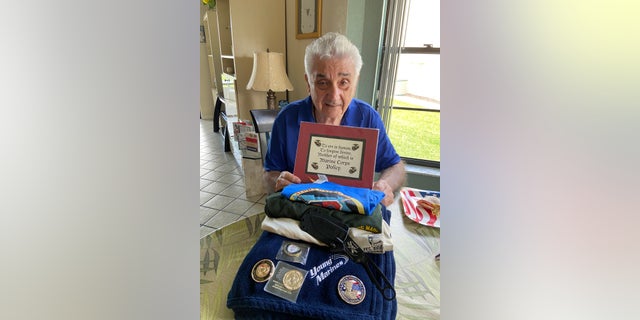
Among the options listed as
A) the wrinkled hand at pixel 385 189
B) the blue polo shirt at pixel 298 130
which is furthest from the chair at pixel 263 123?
the wrinkled hand at pixel 385 189

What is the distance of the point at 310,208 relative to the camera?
37 centimetres

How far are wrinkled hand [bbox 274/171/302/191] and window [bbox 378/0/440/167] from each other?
0.57 ft

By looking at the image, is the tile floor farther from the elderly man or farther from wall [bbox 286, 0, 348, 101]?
wall [bbox 286, 0, 348, 101]

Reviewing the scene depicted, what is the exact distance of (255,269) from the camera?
0.99ft

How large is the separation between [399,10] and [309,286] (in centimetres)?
40

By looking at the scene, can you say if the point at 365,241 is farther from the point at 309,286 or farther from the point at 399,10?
the point at 399,10

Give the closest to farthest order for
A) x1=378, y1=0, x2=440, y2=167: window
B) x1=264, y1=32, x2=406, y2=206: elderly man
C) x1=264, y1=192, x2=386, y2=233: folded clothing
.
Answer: x1=378, y1=0, x2=440, y2=167: window, x1=264, y1=192, x2=386, y2=233: folded clothing, x1=264, y1=32, x2=406, y2=206: elderly man

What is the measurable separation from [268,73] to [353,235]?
0.28 meters

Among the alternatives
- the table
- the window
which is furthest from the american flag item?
the window

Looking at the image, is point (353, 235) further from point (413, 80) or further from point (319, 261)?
point (413, 80)

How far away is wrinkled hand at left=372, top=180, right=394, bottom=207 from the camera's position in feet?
1.67

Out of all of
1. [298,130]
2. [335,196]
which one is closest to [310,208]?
[335,196]
